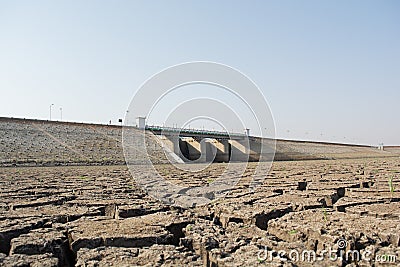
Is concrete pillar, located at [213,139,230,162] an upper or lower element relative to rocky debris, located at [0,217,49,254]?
upper

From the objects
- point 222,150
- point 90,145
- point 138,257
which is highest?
point 90,145

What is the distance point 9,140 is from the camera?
63.4 feet

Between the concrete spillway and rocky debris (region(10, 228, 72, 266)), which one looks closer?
rocky debris (region(10, 228, 72, 266))

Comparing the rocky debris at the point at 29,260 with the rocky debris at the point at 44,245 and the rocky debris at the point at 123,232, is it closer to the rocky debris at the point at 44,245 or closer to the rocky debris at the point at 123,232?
the rocky debris at the point at 44,245

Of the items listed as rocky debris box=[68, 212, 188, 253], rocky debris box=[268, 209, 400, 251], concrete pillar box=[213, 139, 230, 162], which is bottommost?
rocky debris box=[268, 209, 400, 251]

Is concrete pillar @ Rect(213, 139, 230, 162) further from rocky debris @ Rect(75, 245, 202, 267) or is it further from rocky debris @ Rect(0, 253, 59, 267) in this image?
rocky debris @ Rect(0, 253, 59, 267)

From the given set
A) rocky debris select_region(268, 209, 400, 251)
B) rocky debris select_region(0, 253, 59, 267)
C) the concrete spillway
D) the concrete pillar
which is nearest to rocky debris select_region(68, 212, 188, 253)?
rocky debris select_region(0, 253, 59, 267)

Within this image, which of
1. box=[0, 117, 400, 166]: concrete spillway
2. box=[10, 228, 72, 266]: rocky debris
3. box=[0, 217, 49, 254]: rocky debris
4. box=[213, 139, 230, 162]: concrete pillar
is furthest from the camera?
box=[213, 139, 230, 162]: concrete pillar

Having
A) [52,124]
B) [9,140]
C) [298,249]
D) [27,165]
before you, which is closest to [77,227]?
[298,249]

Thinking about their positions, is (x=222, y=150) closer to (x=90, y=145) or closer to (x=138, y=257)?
(x=90, y=145)

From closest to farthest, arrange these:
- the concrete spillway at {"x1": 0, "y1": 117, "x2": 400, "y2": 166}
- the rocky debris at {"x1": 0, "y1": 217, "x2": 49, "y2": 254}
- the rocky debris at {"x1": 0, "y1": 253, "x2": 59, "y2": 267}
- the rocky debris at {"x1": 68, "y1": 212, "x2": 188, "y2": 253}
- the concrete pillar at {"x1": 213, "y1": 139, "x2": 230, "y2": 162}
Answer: the rocky debris at {"x1": 0, "y1": 253, "x2": 59, "y2": 267}
the rocky debris at {"x1": 68, "y1": 212, "x2": 188, "y2": 253}
the rocky debris at {"x1": 0, "y1": 217, "x2": 49, "y2": 254}
the concrete spillway at {"x1": 0, "y1": 117, "x2": 400, "y2": 166}
the concrete pillar at {"x1": 213, "y1": 139, "x2": 230, "y2": 162}

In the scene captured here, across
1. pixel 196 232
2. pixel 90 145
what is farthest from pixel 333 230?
pixel 90 145

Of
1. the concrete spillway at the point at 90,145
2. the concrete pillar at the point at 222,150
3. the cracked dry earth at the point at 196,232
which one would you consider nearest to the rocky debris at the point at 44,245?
the cracked dry earth at the point at 196,232

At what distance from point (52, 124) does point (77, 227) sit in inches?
888
